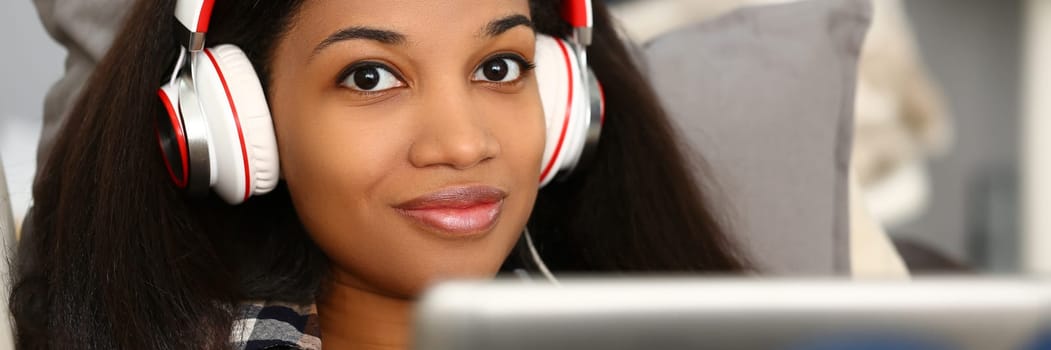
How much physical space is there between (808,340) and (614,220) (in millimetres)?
784

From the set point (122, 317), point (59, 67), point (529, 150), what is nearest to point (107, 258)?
point (122, 317)

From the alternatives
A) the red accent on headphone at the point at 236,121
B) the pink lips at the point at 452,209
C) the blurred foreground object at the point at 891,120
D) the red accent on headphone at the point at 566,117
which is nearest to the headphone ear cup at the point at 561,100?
the red accent on headphone at the point at 566,117

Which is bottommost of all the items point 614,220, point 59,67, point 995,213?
point 995,213

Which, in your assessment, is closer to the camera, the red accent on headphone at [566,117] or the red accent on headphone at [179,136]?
the red accent on headphone at [179,136]

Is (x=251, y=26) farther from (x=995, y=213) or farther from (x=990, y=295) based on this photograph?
(x=995, y=213)

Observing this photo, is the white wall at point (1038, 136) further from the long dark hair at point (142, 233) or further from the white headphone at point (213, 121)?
the white headphone at point (213, 121)

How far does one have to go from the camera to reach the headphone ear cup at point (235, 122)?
88 centimetres

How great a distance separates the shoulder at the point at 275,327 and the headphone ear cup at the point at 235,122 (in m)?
0.10

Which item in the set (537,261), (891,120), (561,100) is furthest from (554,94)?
(891,120)

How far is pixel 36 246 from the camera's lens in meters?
1.01

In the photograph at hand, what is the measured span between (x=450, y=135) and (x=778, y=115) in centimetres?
55

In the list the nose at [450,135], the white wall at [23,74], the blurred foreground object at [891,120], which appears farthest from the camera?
the blurred foreground object at [891,120]

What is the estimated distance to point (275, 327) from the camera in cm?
97

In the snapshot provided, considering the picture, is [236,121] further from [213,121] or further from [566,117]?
[566,117]
